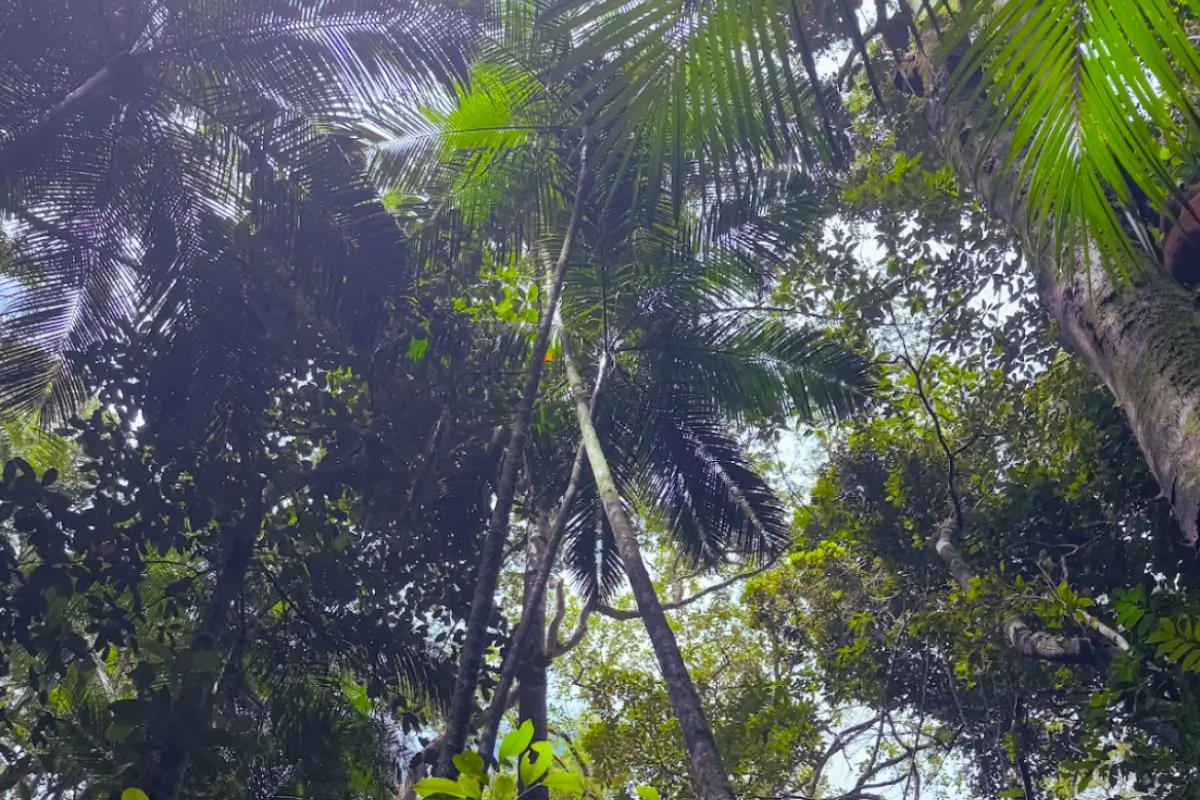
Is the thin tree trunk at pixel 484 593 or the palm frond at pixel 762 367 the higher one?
the palm frond at pixel 762 367

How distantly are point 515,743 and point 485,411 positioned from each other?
4544 millimetres

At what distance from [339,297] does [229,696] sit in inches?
88.5

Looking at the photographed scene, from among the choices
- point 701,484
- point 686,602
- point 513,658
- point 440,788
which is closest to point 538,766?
point 440,788

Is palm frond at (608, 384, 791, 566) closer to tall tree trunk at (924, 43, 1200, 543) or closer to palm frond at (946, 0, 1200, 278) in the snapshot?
tall tree trunk at (924, 43, 1200, 543)

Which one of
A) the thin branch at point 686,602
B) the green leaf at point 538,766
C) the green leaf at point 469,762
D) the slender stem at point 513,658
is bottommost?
the green leaf at point 538,766

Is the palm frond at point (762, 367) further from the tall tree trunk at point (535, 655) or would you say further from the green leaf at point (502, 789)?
the green leaf at point (502, 789)

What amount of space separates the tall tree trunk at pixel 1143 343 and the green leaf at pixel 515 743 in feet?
4.40

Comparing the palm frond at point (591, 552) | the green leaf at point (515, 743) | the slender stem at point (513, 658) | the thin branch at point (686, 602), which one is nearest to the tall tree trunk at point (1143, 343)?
the green leaf at point (515, 743)

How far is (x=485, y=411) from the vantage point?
618cm

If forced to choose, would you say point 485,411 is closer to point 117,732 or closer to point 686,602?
point 117,732

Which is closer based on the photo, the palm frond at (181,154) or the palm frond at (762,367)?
the palm frond at (181,154)

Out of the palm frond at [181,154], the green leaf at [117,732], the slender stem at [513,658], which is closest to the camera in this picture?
the slender stem at [513,658]

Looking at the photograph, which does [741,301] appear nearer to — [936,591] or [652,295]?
[652,295]

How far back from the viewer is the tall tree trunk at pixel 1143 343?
232 centimetres
